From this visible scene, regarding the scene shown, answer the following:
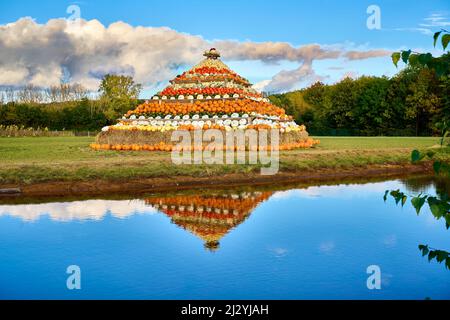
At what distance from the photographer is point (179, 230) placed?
31.7 ft

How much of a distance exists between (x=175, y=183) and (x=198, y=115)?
9954 mm

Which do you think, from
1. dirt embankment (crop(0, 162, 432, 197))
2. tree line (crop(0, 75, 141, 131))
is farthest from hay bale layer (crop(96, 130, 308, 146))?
tree line (crop(0, 75, 141, 131))

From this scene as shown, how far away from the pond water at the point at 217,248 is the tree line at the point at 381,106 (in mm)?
40414

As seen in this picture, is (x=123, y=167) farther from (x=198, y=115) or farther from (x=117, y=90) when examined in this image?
(x=117, y=90)

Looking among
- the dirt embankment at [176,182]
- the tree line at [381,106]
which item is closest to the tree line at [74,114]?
the tree line at [381,106]

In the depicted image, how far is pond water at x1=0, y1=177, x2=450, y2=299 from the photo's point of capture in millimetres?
6469

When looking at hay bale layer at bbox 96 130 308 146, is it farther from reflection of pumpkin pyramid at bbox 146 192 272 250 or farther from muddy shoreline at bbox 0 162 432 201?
reflection of pumpkin pyramid at bbox 146 192 272 250

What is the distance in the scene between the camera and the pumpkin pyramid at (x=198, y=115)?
23.8m

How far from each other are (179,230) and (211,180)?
6.50m

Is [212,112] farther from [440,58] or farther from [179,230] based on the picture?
[440,58]

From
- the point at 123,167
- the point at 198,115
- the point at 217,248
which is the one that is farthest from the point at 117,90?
the point at 217,248

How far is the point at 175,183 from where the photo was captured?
15633mm

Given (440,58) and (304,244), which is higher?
(440,58)
